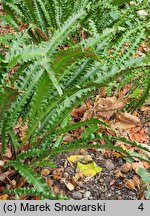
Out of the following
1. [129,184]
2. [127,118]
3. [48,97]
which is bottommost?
[129,184]

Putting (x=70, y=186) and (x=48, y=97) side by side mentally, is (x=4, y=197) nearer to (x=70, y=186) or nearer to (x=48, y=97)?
(x=70, y=186)

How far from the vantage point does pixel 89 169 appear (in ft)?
6.45

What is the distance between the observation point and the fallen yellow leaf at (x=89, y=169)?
195cm

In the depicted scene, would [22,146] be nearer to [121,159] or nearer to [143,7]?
[121,159]

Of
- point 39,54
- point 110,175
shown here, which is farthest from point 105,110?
point 39,54

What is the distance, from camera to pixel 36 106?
1687mm

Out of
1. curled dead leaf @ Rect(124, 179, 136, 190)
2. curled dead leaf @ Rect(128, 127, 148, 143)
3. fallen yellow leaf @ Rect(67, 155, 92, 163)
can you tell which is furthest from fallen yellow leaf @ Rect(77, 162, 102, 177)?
curled dead leaf @ Rect(128, 127, 148, 143)

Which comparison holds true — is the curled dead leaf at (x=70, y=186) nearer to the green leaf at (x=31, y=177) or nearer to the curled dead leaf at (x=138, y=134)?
the green leaf at (x=31, y=177)

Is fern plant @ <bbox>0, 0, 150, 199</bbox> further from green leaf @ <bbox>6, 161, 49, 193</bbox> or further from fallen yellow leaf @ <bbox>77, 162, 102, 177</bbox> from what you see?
fallen yellow leaf @ <bbox>77, 162, 102, 177</bbox>

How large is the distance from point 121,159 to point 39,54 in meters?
0.87

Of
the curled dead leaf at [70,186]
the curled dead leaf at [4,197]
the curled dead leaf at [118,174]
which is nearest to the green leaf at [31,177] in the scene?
the curled dead leaf at [4,197]

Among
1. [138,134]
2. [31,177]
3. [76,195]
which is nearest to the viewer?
[31,177]

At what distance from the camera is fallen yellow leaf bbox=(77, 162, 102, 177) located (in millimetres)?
1946

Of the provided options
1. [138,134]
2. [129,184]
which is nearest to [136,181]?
[129,184]
